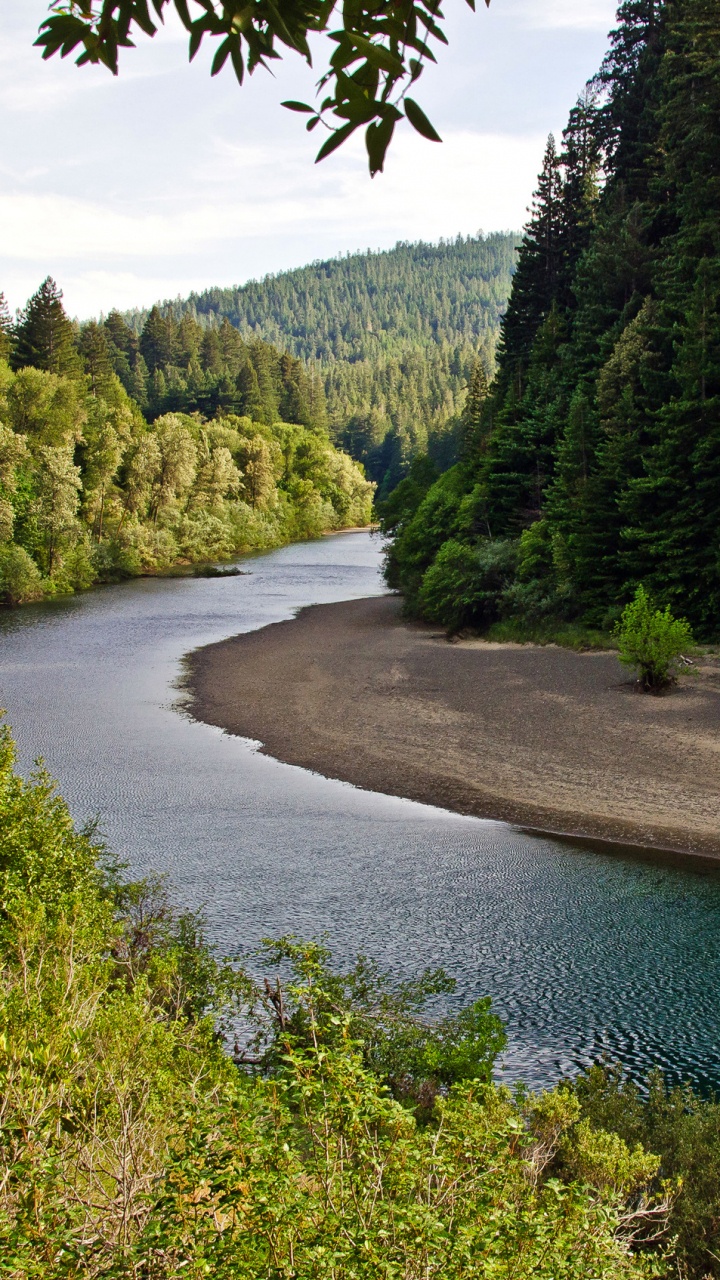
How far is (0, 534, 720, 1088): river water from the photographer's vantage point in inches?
432

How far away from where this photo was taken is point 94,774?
2064 cm

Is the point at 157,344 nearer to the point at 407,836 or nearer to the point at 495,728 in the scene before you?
the point at 495,728

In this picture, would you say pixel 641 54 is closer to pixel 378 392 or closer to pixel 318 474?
pixel 318 474

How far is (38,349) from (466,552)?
4159 cm

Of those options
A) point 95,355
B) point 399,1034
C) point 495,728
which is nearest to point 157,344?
point 95,355

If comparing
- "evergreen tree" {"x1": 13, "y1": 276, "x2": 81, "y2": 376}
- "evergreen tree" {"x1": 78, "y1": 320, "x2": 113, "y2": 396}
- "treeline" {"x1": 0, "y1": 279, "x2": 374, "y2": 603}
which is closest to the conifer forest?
"treeline" {"x1": 0, "y1": 279, "x2": 374, "y2": 603}

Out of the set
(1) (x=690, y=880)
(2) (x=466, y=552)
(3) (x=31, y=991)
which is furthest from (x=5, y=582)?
(3) (x=31, y=991)

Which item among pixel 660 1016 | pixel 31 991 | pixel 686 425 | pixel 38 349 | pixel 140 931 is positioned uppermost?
pixel 38 349

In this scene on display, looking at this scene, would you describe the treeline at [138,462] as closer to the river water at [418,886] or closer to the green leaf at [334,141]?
the river water at [418,886]

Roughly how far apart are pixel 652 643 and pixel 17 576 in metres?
33.7

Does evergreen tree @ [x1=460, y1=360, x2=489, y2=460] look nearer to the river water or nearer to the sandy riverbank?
the sandy riverbank

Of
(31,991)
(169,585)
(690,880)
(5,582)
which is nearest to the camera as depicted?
(31,991)

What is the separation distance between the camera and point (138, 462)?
62906 millimetres

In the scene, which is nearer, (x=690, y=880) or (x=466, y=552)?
(x=690, y=880)
